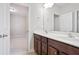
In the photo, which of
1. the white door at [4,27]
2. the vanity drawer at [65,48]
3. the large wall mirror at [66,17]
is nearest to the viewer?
the vanity drawer at [65,48]

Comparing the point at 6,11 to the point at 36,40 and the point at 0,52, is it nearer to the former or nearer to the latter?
the point at 0,52

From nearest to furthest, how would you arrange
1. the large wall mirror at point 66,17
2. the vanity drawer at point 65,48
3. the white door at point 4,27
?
the vanity drawer at point 65,48 → the white door at point 4,27 → the large wall mirror at point 66,17

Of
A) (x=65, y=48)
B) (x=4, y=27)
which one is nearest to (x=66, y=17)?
(x=65, y=48)

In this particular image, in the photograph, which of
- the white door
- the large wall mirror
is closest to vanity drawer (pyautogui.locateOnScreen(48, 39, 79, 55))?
the large wall mirror

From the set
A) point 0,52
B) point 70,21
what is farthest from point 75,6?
point 0,52

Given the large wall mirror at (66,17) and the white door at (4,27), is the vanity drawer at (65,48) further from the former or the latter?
the white door at (4,27)

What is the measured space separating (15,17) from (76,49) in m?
1.49

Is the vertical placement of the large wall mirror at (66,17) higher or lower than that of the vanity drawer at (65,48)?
higher

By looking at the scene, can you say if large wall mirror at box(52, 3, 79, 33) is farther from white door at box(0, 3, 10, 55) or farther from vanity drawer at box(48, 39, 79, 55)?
white door at box(0, 3, 10, 55)

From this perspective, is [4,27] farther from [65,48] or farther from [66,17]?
[66,17]

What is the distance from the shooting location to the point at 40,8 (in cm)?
282

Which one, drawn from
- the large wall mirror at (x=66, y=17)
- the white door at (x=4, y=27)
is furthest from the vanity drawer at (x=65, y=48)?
the white door at (x=4, y=27)

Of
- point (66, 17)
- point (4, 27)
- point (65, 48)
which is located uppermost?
point (66, 17)

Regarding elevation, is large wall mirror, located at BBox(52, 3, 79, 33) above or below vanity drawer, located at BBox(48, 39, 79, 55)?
above
